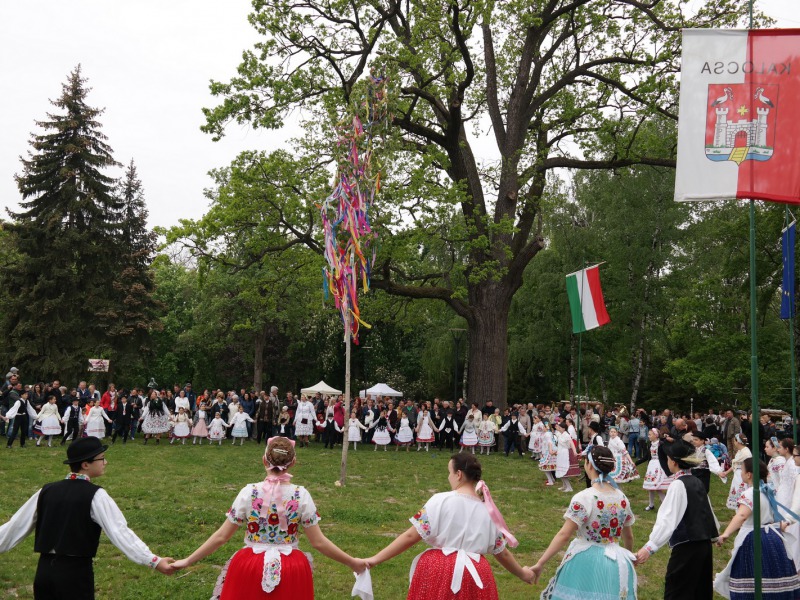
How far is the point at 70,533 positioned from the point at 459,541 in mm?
2646

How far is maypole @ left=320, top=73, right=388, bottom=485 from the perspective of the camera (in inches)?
577

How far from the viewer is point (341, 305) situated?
15062 mm

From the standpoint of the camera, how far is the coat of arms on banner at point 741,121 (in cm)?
620

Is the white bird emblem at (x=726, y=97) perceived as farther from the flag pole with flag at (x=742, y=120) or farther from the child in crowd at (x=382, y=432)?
the child in crowd at (x=382, y=432)

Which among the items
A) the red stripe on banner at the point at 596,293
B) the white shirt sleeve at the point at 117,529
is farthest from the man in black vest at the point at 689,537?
the red stripe on banner at the point at 596,293

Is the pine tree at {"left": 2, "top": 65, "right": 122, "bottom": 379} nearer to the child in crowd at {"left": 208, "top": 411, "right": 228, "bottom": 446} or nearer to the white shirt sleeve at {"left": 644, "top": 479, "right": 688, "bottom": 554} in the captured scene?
the child in crowd at {"left": 208, "top": 411, "right": 228, "bottom": 446}

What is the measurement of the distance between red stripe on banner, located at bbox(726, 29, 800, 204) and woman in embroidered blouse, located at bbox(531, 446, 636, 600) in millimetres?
2850

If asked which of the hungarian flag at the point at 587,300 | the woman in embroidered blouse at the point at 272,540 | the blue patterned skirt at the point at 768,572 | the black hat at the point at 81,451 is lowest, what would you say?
the blue patterned skirt at the point at 768,572

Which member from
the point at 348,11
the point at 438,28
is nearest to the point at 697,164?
the point at 438,28

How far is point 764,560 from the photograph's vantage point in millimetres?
6473

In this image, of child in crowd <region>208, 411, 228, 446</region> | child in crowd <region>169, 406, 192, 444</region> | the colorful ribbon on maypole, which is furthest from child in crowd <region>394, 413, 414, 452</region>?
the colorful ribbon on maypole

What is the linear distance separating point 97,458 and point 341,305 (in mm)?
10052

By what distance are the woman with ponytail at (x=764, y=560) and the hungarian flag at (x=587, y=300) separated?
41.2 feet

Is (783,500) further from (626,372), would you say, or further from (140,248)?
(140,248)
